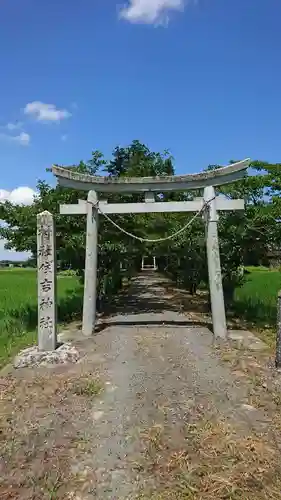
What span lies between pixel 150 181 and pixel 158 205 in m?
0.59

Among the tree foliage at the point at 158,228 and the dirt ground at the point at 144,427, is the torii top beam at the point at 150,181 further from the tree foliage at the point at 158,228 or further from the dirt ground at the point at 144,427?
the dirt ground at the point at 144,427

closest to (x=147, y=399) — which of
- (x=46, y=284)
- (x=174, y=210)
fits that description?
(x=46, y=284)

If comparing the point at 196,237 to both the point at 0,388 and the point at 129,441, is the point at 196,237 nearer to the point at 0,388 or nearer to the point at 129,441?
the point at 0,388

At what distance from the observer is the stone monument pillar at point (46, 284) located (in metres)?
8.04

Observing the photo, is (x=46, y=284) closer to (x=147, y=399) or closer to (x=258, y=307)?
(x=147, y=399)

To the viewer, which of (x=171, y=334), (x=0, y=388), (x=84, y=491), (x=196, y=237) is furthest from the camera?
(x=196, y=237)

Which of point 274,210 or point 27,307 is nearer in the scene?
point 274,210

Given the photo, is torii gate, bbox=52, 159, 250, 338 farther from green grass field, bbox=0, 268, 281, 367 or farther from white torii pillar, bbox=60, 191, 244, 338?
green grass field, bbox=0, 268, 281, 367

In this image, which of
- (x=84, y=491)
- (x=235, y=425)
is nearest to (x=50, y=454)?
(x=84, y=491)

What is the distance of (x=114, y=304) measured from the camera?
16.8 meters

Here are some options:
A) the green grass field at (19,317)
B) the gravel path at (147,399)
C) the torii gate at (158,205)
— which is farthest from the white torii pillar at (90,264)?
the green grass field at (19,317)

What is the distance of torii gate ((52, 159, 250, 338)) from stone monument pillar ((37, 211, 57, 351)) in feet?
5.57

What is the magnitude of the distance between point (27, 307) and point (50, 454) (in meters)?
11.3

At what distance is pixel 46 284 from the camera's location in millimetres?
8227
